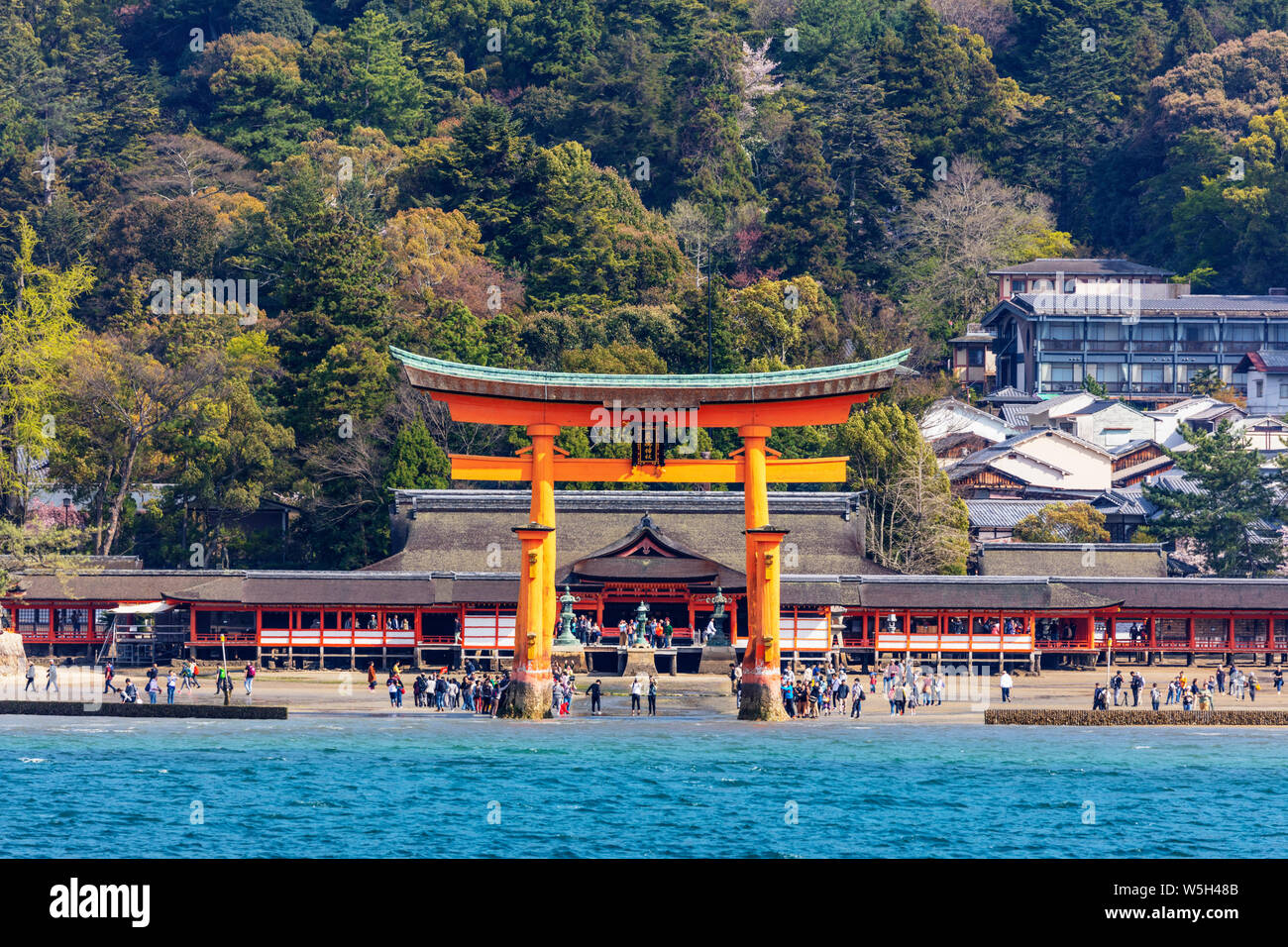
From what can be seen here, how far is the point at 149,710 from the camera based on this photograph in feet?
163

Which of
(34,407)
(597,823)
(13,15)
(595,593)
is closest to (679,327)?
(595,593)

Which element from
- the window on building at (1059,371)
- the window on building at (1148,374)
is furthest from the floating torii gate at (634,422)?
the window on building at (1148,374)

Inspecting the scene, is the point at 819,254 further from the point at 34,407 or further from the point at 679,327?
the point at 34,407

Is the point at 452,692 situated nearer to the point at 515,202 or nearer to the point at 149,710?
the point at 149,710

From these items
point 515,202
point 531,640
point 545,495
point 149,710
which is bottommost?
point 149,710

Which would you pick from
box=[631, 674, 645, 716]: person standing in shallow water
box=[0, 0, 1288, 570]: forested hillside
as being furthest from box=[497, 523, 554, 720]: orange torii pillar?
box=[0, 0, 1288, 570]: forested hillside

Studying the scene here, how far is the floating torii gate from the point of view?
46.2 meters

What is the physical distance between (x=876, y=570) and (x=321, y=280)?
26882 millimetres

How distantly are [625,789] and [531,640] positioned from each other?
5.43 metres

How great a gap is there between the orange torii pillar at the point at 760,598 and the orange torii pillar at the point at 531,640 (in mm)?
5121

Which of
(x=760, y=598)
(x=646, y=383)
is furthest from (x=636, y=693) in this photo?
(x=646, y=383)

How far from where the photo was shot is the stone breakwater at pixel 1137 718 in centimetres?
4969

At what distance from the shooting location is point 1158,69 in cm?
10775

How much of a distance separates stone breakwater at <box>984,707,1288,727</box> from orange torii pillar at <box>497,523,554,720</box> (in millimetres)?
12241
